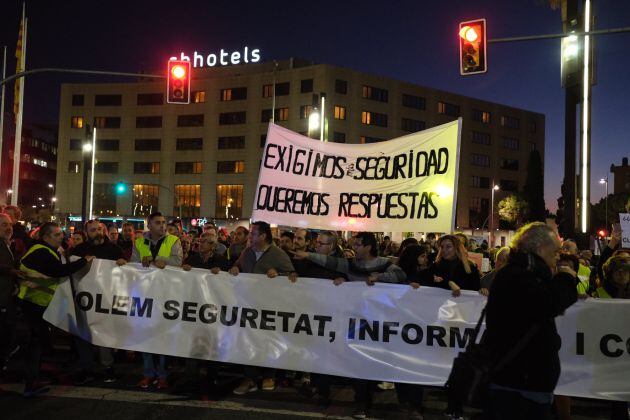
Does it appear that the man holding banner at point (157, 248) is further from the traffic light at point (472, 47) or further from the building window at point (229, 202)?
the building window at point (229, 202)

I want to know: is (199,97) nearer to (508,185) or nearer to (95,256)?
(508,185)

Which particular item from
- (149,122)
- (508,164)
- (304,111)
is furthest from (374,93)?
(149,122)

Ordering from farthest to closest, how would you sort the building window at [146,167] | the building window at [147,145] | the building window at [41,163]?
1. the building window at [41,163]
2. the building window at [146,167]
3. the building window at [147,145]

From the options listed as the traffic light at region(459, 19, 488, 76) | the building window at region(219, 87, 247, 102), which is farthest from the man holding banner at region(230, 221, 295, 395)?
the building window at region(219, 87, 247, 102)

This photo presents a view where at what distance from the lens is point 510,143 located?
8169cm

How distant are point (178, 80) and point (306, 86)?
2083 inches

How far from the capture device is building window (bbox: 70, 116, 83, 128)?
7556 cm

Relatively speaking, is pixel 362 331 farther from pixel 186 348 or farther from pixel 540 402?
pixel 540 402

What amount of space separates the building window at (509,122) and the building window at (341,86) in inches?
1046

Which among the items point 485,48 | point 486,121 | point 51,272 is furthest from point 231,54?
point 51,272

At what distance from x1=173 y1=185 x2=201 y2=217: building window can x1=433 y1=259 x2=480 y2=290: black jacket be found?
66573 millimetres

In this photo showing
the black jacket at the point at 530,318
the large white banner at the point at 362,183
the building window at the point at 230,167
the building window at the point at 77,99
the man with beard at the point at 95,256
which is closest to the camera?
the black jacket at the point at 530,318

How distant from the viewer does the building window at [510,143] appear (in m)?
81.1

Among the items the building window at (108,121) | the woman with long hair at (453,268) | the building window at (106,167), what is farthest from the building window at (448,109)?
the woman with long hair at (453,268)
